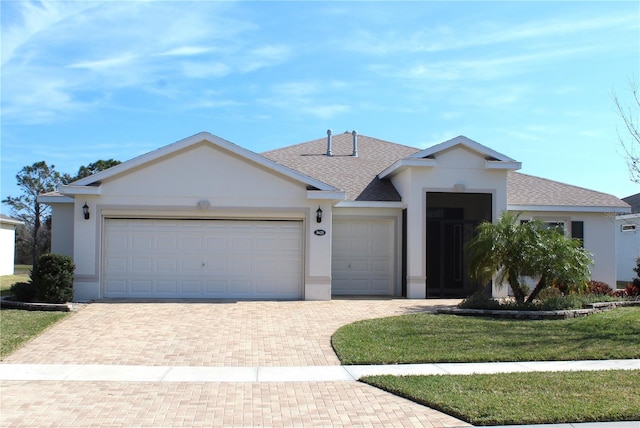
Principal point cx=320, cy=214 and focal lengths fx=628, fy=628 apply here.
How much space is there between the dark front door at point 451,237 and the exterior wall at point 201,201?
428 centimetres

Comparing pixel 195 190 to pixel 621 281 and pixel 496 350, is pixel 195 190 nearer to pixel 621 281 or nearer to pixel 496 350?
pixel 496 350

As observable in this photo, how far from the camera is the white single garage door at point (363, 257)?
20.3 metres

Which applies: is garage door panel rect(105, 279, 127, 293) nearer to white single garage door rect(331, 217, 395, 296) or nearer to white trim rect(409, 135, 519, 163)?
white single garage door rect(331, 217, 395, 296)

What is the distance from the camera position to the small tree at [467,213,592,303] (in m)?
15.9

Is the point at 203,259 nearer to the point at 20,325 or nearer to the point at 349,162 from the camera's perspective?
the point at 20,325

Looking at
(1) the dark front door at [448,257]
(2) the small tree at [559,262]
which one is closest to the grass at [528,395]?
(2) the small tree at [559,262]

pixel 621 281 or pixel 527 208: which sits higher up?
pixel 527 208

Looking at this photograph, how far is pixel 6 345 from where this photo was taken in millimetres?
11500

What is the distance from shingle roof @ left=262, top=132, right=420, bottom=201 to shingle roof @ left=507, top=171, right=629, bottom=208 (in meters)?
4.42

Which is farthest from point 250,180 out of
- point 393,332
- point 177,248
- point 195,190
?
point 393,332

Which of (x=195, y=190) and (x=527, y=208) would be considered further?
(x=527, y=208)

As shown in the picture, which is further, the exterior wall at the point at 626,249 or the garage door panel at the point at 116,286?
the exterior wall at the point at 626,249

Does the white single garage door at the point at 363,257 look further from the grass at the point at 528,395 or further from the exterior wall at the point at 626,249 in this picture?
the exterior wall at the point at 626,249

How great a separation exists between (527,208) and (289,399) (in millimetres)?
15008
